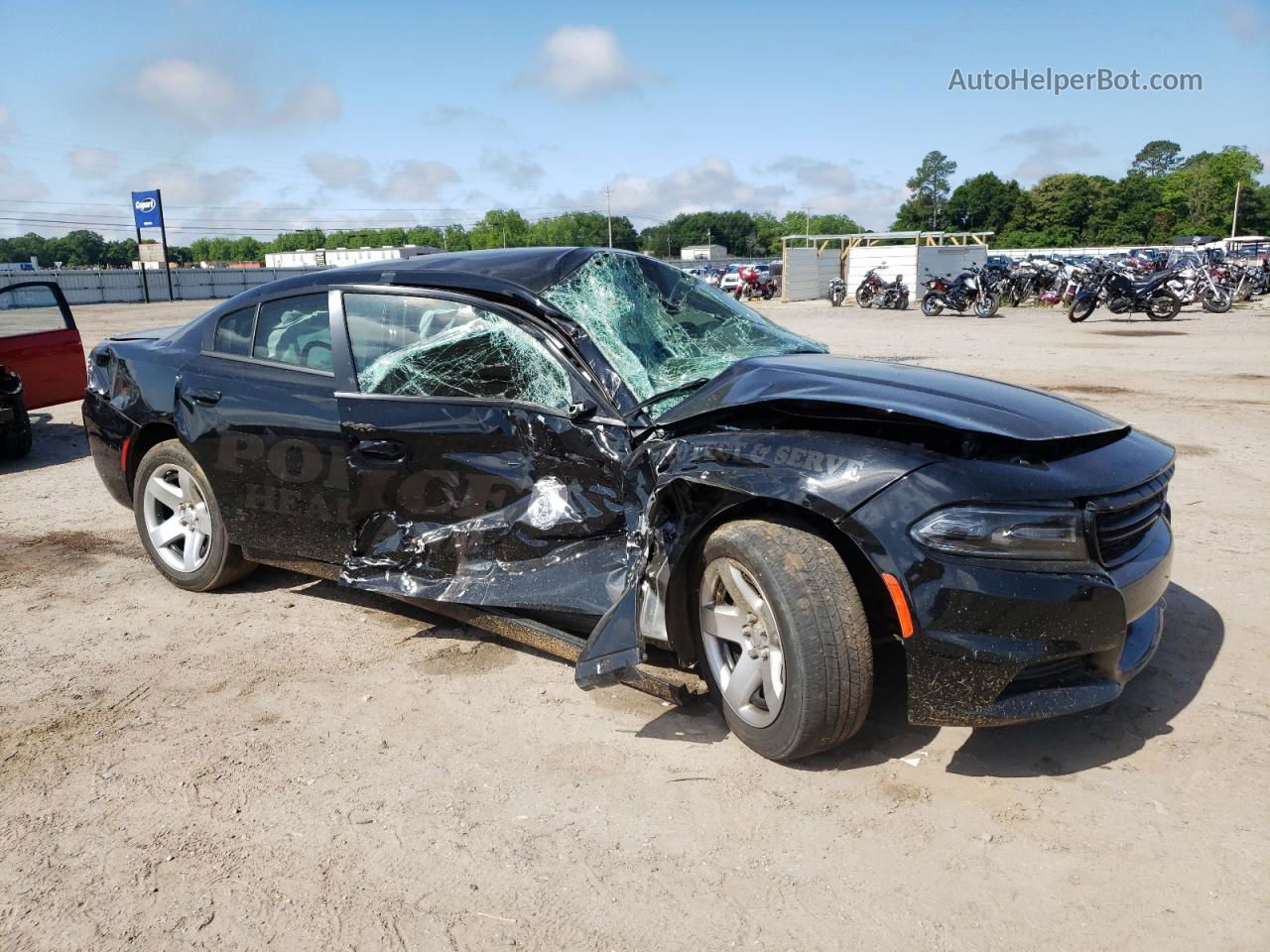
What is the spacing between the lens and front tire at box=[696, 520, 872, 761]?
2.73 metres

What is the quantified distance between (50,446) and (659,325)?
7319mm

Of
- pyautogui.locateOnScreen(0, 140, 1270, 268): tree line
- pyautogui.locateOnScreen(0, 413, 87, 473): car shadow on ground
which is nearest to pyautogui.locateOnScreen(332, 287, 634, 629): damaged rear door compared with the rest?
pyautogui.locateOnScreen(0, 413, 87, 473): car shadow on ground

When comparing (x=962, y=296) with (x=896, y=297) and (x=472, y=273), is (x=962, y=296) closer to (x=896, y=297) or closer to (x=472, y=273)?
(x=896, y=297)

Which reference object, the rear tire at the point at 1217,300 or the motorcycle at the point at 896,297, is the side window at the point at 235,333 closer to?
the rear tire at the point at 1217,300

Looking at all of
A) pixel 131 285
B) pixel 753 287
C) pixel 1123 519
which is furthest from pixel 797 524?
pixel 131 285

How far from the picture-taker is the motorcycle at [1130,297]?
19266 mm

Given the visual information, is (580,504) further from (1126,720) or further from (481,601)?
(1126,720)

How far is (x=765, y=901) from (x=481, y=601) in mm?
1564

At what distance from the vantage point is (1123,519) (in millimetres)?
2787

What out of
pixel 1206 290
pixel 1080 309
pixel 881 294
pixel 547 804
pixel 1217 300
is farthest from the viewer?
pixel 881 294


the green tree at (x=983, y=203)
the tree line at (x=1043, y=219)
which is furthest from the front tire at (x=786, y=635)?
the green tree at (x=983, y=203)

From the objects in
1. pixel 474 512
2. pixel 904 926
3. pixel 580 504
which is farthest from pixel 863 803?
pixel 474 512

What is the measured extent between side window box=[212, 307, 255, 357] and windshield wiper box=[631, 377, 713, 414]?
2063mm

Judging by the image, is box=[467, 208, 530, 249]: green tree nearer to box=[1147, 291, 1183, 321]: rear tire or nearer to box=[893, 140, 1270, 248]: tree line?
box=[893, 140, 1270, 248]: tree line
